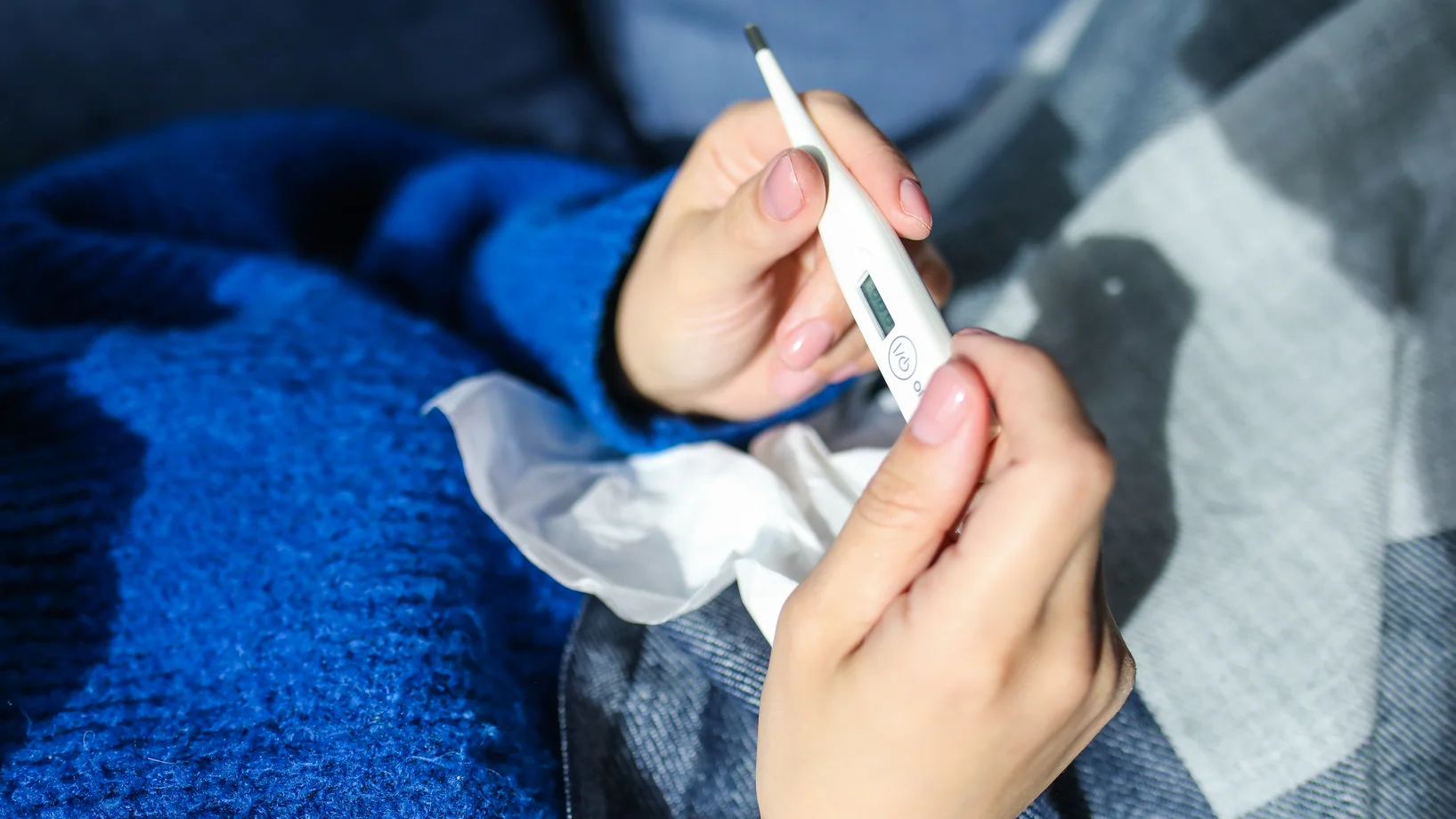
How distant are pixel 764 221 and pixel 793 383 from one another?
115 mm

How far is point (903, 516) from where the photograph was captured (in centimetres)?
29

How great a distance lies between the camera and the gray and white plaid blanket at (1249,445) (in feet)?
1.34

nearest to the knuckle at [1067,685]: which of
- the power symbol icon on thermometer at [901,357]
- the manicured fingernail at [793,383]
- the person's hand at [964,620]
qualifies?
the person's hand at [964,620]

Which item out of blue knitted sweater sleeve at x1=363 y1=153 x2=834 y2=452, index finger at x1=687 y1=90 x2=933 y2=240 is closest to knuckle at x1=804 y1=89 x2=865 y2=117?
index finger at x1=687 y1=90 x2=933 y2=240

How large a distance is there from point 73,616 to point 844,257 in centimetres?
36

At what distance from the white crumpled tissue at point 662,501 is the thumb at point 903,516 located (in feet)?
0.27

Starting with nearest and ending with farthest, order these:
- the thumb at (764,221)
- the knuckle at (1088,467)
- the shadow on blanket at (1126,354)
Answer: the knuckle at (1088,467) < the thumb at (764,221) < the shadow on blanket at (1126,354)

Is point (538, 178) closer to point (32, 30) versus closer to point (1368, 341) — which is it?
point (32, 30)

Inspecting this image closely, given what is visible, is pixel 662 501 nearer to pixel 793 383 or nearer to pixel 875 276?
pixel 793 383

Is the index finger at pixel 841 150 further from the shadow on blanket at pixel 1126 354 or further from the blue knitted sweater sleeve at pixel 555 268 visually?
the shadow on blanket at pixel 1126 354

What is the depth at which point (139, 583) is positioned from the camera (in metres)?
0.43

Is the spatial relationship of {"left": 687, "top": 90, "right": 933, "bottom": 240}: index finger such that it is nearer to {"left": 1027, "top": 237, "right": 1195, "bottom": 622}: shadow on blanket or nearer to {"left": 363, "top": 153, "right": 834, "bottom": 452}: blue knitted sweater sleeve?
{"left": 363, "top": 153, "right": 834, "bottom": 452}: blue knitted sweater sleeve

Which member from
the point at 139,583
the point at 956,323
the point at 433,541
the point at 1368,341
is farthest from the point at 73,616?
the point at 1368,341

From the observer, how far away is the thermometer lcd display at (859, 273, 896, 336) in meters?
0.33
